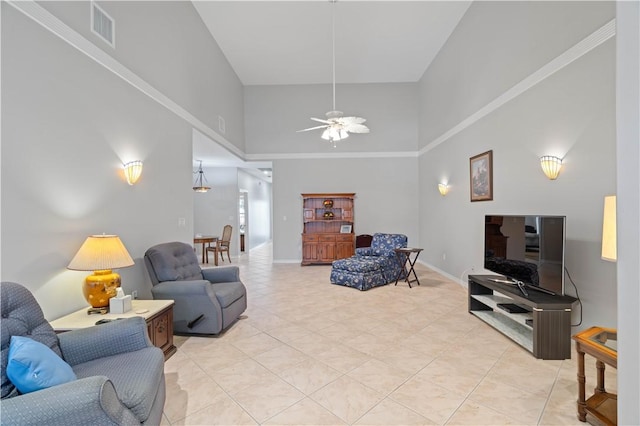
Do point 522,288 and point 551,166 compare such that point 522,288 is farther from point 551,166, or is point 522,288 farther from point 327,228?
point 327,228

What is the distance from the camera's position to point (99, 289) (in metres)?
2.48

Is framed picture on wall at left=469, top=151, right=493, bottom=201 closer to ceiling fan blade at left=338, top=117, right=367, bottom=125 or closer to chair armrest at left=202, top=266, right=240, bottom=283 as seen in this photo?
ceiling fan blade at left=338, top=117, right=367, bottom=125

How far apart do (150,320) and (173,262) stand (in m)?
1.02

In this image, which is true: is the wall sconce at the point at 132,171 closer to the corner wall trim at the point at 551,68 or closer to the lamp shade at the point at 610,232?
the lamp shade at the point at 610,232

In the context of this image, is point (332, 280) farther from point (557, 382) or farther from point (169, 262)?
Answer: point (557, 382)

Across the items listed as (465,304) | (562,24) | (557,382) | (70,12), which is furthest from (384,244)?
(70,12)

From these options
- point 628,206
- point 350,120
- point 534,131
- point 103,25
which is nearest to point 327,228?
point 350,120

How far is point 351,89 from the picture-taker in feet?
25.8

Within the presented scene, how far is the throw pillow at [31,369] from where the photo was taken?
1.31 m

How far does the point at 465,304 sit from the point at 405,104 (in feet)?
18.4

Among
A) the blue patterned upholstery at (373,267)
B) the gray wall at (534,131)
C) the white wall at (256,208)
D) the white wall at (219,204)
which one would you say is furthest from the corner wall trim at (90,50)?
the white wall at (256,208)

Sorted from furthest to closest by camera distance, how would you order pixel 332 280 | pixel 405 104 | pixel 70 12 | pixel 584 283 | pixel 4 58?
pixel 405 104 → pixel 332 280 → pixel 584 283 → pixel 70 12 → pixel 4 58

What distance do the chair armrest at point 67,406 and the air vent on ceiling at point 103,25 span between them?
309 centimetres

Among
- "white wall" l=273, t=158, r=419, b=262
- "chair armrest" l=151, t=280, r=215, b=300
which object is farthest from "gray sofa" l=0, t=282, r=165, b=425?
"white wall" l=273, t=158, r=419, b=262
